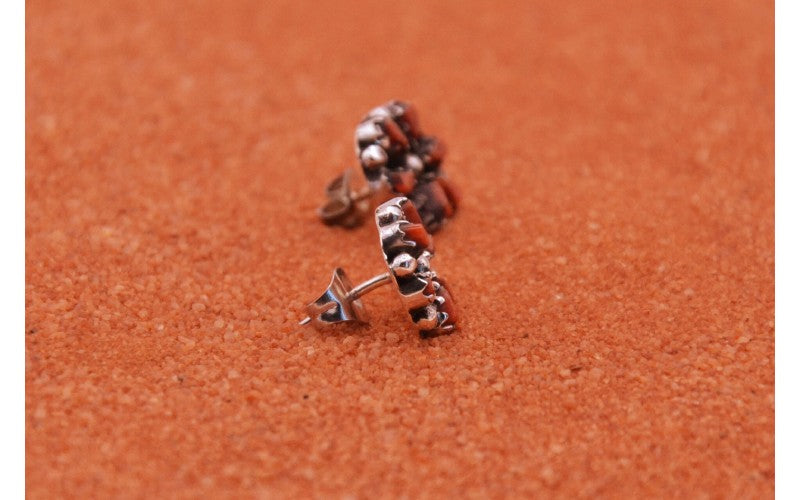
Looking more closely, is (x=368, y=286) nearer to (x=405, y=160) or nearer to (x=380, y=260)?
(x=380, y=260)

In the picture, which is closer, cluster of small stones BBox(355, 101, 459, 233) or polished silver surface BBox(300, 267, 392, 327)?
polished silver surface BBox(300, 267, 392, 327)

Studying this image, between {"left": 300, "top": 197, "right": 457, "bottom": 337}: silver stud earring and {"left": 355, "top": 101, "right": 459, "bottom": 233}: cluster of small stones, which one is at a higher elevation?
{"left": 355, "top": 101, "right": 459, "bottom": 233}: cluster of small stones

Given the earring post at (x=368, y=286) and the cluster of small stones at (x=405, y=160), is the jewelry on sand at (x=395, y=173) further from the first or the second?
the earring post at (x=368, y=286)

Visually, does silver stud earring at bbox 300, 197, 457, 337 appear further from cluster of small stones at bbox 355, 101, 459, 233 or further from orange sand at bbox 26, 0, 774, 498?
cluster of small stones at bbox 355, 101, 459, 233

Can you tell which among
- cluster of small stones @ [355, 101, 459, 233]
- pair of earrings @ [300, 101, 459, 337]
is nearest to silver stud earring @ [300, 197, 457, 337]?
pair of earrings @ [300, 101, 459, 337]

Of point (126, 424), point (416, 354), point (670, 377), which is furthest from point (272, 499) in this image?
point (670, 377)

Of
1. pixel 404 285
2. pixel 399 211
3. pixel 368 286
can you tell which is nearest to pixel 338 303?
pixel 368 286

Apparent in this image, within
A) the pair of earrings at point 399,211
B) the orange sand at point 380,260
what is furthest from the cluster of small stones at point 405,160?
the orange sand at point 380,260

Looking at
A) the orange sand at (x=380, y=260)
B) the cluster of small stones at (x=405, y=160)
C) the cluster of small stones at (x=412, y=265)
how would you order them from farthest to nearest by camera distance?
the cluster of small stones at (x=405, y=160), the cluster of small stones at (x=412, y=265), the orange sand at (x=380, y=260)
